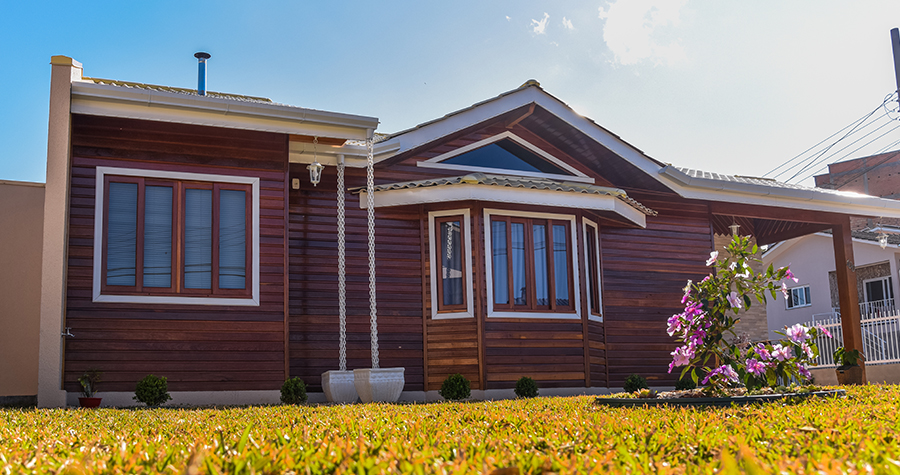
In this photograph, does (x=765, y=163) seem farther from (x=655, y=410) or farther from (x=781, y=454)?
(x=781, y=454)

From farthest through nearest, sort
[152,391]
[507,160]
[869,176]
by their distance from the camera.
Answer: [869,176] → [507,160] → [152,391]

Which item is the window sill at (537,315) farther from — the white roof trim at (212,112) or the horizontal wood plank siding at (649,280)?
the white roof trim at (212,112)

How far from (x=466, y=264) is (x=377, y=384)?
2273mm

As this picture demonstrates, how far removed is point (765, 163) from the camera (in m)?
31.6

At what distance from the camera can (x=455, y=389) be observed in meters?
9.41

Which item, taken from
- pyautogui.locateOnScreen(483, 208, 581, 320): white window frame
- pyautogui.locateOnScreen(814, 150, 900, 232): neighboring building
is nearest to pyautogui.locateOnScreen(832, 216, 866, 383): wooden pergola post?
pyautogui.locateOnScreen(483, 208, 581, 320): white window frame

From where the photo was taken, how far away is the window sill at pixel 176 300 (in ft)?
27.9

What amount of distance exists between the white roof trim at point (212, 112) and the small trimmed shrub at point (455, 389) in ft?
10.6

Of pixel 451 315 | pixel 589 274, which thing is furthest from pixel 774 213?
pixel 451 315

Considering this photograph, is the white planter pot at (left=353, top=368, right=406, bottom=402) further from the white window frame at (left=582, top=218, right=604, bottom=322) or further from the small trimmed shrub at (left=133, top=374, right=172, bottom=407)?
the white window frame at (left=582, top=218, right=604, bottom=322)

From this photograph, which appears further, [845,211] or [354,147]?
[845,211]

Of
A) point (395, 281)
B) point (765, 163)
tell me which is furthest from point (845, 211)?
point (765, 163)

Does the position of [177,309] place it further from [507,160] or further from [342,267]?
[507,160]

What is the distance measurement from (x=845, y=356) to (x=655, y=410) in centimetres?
788
